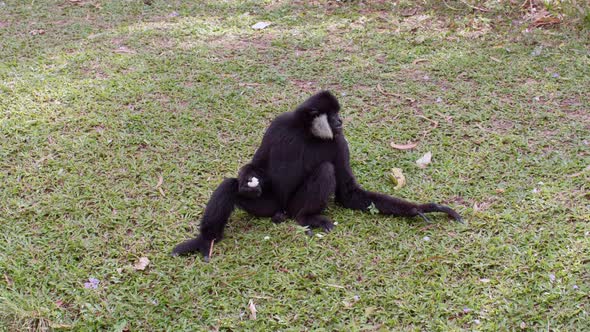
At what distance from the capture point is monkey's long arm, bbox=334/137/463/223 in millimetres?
4375

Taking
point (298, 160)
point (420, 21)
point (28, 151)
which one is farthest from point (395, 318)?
point (420, 21)

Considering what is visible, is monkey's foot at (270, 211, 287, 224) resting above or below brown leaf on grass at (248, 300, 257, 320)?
→ above

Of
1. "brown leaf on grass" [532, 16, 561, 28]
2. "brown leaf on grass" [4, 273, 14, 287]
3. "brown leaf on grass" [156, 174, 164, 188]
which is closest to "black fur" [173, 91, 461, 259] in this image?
"brown leaf on grass" [156, 174, 164, 188]

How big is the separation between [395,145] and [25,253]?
344 cm

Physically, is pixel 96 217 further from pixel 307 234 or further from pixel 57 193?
pixel 307 234

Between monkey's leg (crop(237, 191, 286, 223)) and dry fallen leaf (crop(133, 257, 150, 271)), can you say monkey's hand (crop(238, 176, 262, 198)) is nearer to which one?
monkey's leg (crop(237, 191, 286, 223))

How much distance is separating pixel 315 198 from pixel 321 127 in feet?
1.84

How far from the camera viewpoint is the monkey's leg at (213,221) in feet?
13.5

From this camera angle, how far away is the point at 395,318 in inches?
140

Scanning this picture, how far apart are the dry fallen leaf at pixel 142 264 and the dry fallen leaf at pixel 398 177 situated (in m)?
2.21

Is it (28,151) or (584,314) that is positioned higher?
(28,151)

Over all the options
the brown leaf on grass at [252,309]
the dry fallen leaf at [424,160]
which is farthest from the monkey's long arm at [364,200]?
the brown leaf on grass at [252,309]

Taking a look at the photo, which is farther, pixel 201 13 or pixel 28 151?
pixel 201 13

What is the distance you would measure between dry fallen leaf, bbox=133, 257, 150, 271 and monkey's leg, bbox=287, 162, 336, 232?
1200 mm
